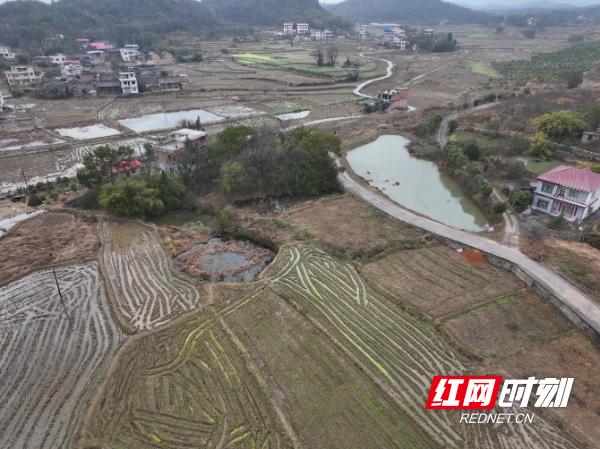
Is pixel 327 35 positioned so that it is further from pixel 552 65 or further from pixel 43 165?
pixel 43 165

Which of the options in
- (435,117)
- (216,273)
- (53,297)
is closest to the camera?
(53,297)

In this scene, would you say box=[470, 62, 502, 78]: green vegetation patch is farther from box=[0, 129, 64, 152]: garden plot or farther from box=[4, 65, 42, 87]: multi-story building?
box=[4, 65, 42, 87]: multi-story building

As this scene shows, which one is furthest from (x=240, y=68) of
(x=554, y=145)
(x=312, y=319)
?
(x=312, y=319)

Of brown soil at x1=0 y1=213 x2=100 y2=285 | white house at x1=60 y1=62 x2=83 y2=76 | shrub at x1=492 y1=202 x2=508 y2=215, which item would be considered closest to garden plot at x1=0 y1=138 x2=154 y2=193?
brown soil at x1=0 y1=213 x2=100 y2=285

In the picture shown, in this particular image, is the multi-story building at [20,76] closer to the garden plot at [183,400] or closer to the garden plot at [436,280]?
the garden plot at [183,400]

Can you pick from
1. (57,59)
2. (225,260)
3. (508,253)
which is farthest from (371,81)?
(57,59)

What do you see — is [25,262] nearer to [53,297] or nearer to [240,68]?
[53,297]
